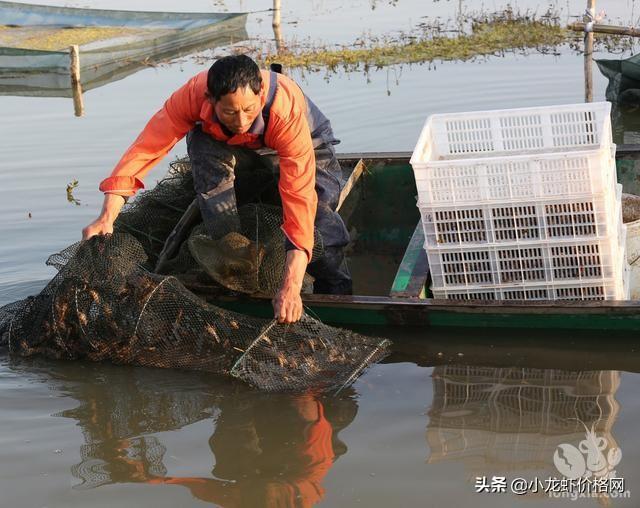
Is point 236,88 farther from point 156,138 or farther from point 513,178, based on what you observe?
point 513,178

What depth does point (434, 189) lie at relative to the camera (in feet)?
14.5

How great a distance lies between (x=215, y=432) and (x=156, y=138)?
147cm

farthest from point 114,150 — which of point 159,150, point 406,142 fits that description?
point 159,150

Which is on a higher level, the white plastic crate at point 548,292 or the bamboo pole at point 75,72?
the bamboo pole at point 75,72

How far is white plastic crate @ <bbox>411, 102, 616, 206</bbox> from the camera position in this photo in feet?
14.0

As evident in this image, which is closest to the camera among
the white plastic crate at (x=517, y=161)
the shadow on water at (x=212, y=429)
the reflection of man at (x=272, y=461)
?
the reflection of man at (x=272, y=461)

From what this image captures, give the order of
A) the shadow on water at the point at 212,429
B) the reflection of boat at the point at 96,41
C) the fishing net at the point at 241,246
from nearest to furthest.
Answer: the shadow on water at the point at 212,429, the fishing net at the point at 241,246, the reflection of boat at the point at 96,41

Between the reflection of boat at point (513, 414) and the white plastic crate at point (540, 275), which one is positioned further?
the white plastic crate at point (540, 275)

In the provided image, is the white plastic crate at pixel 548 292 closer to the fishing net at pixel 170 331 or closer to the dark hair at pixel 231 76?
the fishing net at pixel 170 331

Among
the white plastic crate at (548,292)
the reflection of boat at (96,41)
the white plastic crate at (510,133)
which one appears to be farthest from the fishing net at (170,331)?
the reflection of boat at (96,41)

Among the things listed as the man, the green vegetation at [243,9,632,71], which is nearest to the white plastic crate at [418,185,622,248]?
the man

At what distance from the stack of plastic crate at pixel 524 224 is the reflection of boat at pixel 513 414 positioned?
42 centimetres

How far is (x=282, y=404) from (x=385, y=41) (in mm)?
10278

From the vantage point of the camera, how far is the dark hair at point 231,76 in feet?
13.2
